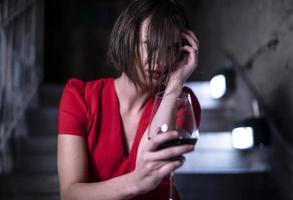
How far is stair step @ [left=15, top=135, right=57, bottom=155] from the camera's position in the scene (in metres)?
2.66

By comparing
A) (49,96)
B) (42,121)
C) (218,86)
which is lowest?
(42,121)

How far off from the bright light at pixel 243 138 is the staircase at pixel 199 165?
0.33ft

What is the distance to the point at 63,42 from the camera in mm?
5586

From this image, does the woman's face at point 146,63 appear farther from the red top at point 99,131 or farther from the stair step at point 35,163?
the stair step at point 35,163

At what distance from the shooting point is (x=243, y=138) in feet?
7.62

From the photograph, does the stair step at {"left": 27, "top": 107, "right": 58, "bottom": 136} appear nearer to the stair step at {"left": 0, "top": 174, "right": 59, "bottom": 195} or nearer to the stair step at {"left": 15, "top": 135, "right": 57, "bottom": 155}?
the stair step at {"left": 15, "top": 135, "right": 57, "bottom": 155}

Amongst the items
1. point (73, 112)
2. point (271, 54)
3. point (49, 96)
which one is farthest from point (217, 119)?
point (73, 112)

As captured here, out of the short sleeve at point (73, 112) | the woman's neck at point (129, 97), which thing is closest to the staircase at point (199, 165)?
the woman's neck at point (129, 97)

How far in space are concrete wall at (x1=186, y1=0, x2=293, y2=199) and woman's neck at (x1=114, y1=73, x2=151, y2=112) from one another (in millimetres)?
799

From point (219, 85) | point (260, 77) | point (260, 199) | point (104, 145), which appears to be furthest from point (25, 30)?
point (104, 145)

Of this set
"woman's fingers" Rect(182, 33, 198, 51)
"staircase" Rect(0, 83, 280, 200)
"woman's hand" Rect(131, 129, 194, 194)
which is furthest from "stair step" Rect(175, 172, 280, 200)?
"woman's hand" Rect(131, 129, 194, 194)

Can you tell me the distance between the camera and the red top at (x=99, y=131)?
1.22m

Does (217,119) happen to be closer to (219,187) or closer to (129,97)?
(219,187)

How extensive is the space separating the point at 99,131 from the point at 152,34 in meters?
0.32
